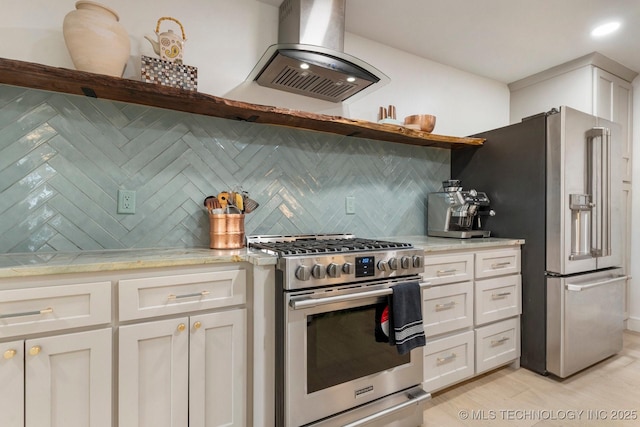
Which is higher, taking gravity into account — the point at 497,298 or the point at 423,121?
the point at 423,121

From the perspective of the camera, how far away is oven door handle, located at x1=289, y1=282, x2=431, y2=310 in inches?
52.9

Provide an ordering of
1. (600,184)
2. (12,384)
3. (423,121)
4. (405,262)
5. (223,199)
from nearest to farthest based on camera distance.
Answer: (12,384) → (405,262) → (223,199) → (600,184) → (423,121)

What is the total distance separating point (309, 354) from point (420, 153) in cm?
200

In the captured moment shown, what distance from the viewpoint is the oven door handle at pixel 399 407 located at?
1492mm

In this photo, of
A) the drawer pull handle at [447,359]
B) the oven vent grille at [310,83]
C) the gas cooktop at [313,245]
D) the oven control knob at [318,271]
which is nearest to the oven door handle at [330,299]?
the oven control knob at [318,271]

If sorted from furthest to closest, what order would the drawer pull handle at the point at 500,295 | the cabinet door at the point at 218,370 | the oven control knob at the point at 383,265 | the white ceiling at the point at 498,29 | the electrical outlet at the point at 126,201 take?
the drawer pull handle at the point at 500,295, the white ceiling at the point at 498,29, the electrical outlet at the point at 126,201, the oven control knob at the point at 383,265, the cabinet door at the point at 218,370

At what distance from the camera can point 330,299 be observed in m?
1.41

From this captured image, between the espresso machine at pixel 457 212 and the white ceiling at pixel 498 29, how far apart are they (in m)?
1.14

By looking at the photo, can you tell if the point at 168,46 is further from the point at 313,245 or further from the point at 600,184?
the point at 600,184

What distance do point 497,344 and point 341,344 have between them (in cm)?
138

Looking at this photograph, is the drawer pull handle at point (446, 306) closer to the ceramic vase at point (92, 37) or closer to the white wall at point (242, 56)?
the white wall at point (242, 56)

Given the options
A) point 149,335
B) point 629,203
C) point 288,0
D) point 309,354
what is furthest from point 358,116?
point 629,203

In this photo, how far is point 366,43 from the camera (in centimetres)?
246

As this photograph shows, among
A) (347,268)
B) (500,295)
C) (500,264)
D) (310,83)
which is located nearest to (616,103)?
(500,264)
